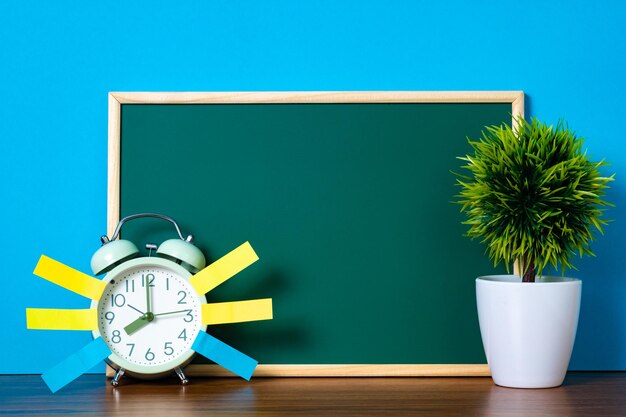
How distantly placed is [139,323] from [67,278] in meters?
0.13

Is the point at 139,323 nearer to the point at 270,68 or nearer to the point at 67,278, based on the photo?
the point at 67,278

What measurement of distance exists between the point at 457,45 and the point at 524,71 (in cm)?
13

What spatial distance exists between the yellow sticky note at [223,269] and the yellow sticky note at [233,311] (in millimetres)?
33

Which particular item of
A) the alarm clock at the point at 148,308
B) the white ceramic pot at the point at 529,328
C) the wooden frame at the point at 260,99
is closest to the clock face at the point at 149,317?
the alarm clock at the point at 148,308

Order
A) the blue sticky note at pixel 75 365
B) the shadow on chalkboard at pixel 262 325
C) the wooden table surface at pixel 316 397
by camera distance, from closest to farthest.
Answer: the wooden table surface at pixel 316 397 → the blue sticky note at pixel 75 365 → the shadow on chalkboard at pixel 262 325

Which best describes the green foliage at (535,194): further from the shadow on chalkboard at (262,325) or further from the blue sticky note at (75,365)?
the blue sticky note at (75,365)

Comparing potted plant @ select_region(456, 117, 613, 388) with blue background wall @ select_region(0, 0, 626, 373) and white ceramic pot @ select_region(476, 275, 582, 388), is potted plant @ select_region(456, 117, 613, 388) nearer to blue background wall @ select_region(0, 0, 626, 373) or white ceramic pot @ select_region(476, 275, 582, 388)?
white ceramic pot @ select_region(476, 275, 582, 388)

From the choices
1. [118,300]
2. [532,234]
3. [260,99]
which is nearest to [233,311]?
[118,300]

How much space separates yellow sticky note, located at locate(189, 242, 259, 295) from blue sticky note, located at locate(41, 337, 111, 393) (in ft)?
0.56

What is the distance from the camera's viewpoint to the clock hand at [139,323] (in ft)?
3.65

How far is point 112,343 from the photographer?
111 centimetres

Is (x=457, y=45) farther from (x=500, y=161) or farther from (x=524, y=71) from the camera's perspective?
(x=500, y=161)

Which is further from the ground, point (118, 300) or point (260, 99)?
point (260, 99)

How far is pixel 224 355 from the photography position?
1.11 m
